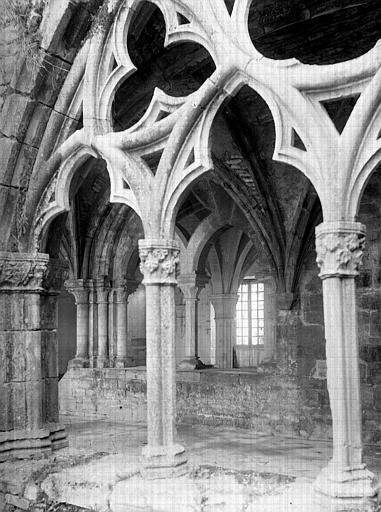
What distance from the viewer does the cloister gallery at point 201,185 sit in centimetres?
414

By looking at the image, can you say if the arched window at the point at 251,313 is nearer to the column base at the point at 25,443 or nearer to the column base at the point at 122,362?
the column base at the point at 122,362

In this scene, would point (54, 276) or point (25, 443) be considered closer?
point (25, 443)

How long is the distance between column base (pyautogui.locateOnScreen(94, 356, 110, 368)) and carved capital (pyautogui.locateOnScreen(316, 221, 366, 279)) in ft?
24.5

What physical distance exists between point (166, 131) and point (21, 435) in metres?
3.12

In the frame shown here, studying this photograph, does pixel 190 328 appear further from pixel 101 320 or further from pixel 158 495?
pixel 158 495

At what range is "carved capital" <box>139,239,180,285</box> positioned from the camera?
489cm

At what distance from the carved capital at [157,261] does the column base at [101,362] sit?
21.0 ft

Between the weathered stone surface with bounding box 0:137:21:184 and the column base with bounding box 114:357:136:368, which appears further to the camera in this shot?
the column base with bounding box 114:357:136:368

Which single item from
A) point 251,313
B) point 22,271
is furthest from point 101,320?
point 251,313

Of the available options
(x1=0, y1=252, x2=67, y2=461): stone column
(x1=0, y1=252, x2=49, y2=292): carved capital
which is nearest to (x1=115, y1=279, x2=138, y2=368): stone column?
(x1=0, y1=252, x2=67, y2=461): stone column

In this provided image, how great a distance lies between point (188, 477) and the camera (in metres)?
4.80

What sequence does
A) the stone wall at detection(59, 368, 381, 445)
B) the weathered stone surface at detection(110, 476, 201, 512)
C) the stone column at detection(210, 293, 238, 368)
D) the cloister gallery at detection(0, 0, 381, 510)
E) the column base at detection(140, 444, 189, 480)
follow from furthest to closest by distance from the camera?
the stone column at detection(210, 293, 238, 368) < the stone wall at detection(59, 368, 381, 445) < the column base at detection(140, 444, 189, 480) < the weathered stone surface at detection(110, 476, 201, 512) < the cloister gallery at detection(0, 0, 381, 510)

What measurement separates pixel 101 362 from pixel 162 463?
638cm

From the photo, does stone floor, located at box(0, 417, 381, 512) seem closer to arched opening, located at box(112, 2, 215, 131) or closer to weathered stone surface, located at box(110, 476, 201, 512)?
weathered stone surface, located at box(110, 476, 201, 512)
